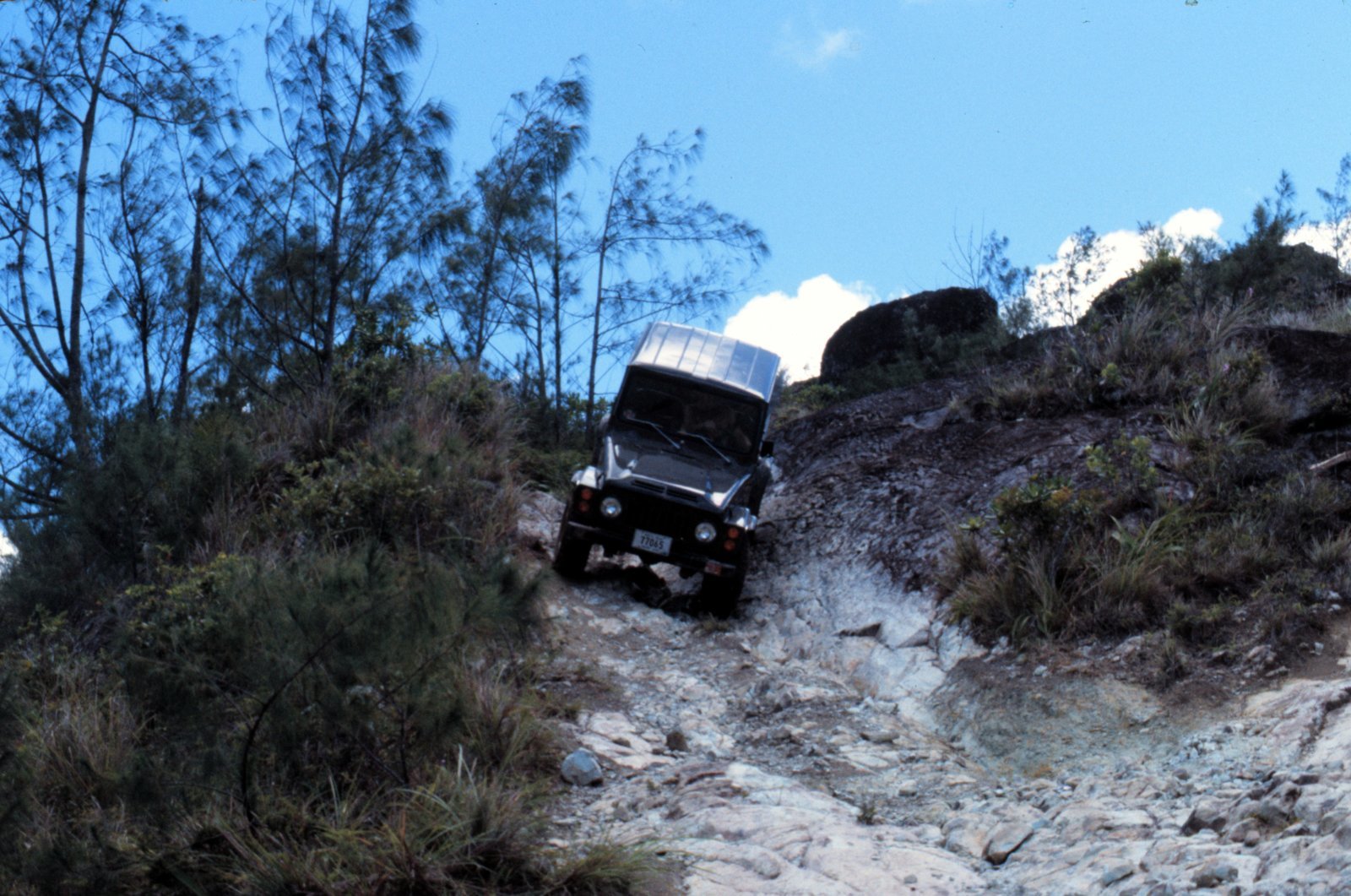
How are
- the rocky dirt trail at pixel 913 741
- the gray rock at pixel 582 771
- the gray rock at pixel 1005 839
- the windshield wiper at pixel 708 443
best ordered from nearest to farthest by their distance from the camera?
the rocky dirt trail at pixel 913 741, the gray rock at pixel 1005 839, the gray rock at pixel 582 771, the windshield wiper at pixel 708 443

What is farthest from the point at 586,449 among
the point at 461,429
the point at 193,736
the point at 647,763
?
the point at 193,736

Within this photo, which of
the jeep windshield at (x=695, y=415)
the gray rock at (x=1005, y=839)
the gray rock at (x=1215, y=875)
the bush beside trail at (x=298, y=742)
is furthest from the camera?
the jeep windshield at (x=695, y=415)

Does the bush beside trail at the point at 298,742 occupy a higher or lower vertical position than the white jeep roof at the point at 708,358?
lower

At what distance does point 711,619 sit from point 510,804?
15.8ft

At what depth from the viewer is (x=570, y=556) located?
10148 mm

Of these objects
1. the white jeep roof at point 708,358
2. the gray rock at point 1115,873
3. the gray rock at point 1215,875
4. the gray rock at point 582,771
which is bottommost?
the gray rock at point 582,771

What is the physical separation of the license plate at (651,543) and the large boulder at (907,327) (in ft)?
35.9

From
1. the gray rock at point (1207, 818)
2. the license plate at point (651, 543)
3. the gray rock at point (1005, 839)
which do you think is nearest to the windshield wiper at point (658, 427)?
the license plate at point (651, 543)

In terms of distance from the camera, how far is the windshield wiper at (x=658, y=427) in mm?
10655

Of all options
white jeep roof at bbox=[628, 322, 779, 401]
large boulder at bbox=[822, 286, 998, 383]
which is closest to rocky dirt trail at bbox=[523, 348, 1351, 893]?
white jeep roof at bbox=[628, 322, 779, 401]

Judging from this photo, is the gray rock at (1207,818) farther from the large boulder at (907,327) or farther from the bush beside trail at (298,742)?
the large boulder at (907,327)

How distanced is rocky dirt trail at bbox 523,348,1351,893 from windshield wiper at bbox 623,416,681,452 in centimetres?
128

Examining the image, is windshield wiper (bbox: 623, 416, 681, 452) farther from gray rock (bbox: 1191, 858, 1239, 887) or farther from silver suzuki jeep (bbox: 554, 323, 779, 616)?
gray rock (bbox: 1191, 858, 1239, 887)

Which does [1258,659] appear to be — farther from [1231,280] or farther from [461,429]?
[1231,280]
